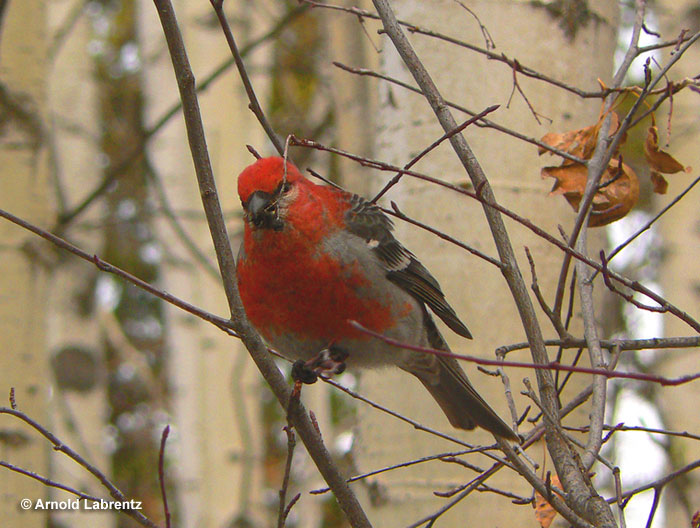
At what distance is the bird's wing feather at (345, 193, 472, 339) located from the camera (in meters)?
3.07

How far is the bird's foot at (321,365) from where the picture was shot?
8.50ft

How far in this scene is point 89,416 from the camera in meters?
6.66

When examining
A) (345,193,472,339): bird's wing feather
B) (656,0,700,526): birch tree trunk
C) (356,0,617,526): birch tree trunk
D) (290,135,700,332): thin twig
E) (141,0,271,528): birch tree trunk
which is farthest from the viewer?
(141,0,271,528): birch tree trunk

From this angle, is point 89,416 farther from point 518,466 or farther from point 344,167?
point 518,466

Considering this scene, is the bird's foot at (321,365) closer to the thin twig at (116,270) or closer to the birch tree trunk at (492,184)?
the birch tree trunk at (492,184)

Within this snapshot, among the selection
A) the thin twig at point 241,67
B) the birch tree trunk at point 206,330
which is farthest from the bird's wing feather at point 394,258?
the birch tree trunk at point 206,330

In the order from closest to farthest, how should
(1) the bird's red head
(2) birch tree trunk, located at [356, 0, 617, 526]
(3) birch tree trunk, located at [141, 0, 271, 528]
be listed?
1. (1) the bird's red head
2. (2) birch tree trunk, located at [356, 0, 617, 526]
3. (3) birch tree trunk, located at [141, 0, 271, 528]

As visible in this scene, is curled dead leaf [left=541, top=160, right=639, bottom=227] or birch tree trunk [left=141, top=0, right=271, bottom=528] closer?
curled dead leaf [left=541, top=160, right=639, bottom=227]

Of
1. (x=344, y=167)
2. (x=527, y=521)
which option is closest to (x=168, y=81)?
(x=344, y=167)

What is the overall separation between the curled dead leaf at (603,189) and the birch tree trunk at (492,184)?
0.44 meters

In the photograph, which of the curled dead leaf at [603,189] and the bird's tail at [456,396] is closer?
the curled dead leaf at [603,189]

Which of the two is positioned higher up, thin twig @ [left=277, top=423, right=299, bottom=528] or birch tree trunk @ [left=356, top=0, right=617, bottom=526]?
birch tree trunk @ [left=356, top=0, right=617, bottom=526]

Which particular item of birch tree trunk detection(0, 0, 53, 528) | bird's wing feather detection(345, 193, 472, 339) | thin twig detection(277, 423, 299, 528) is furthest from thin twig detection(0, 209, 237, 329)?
birch tree trunk detection(0, 0, 53, 528)

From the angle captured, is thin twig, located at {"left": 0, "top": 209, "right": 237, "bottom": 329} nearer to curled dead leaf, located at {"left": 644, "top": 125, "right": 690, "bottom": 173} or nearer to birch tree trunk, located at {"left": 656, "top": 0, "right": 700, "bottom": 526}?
curled dead leaf, located at {"left": 644, "top": 125, "right": 690, "bottom": 173}
